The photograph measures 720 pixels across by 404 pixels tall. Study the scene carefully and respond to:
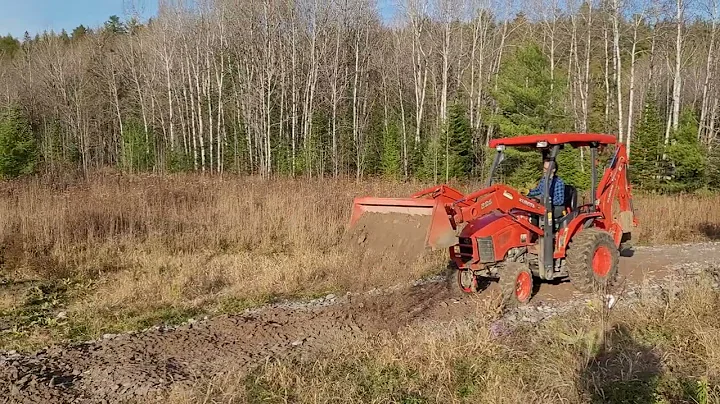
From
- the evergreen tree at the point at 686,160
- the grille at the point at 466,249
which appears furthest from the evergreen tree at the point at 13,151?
the evergreen tree at the point at 686,160

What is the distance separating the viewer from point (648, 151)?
24.6 meters

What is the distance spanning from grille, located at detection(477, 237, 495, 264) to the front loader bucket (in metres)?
0.43

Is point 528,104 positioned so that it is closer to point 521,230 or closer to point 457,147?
point 457,147

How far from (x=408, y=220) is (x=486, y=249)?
1.04 meters

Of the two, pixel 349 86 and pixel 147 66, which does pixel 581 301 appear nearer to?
pixel 349 86

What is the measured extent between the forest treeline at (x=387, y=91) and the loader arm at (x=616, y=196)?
1085cm

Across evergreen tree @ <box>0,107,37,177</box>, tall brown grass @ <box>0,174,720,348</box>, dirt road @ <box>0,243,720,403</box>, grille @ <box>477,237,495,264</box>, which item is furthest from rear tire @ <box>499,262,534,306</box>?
evergreen tree @ <box>0,107,37,177</box>

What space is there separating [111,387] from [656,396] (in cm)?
434

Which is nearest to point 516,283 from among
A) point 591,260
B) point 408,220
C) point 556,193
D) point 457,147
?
point 591,260

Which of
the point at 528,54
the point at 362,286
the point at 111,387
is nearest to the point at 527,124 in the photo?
the point at 528,54

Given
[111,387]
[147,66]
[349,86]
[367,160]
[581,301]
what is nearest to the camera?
[111,387]

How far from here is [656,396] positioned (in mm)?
4543

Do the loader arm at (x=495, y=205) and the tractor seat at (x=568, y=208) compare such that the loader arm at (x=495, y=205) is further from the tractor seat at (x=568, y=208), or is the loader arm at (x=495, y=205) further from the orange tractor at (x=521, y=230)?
the tractor seat at (x=568, y=208)

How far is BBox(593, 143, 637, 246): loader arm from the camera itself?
8.95 m
